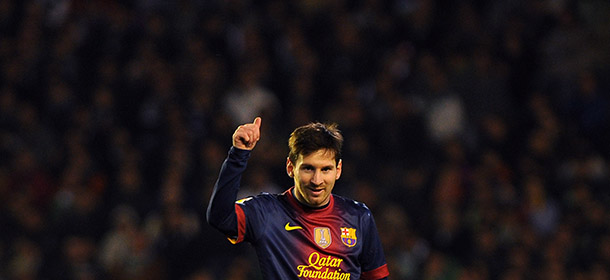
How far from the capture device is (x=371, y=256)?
205 inches

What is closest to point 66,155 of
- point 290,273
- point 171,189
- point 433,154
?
point 171,189

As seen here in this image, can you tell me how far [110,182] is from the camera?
11023mm

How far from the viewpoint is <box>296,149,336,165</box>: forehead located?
15.9ft

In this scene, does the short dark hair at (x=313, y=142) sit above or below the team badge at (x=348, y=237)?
above

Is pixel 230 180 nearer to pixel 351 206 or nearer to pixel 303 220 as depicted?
pixel 303 220

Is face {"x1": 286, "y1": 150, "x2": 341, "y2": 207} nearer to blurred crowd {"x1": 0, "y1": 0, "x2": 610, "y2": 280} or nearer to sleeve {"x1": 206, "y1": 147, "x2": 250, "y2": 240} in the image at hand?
sleeve {"x1": 206, "y1": 147, "x2": 250, "y2": 240}

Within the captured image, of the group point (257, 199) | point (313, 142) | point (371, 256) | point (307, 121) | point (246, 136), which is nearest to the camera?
point (246, 136)

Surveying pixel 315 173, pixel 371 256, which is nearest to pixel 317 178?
pixel 315 173

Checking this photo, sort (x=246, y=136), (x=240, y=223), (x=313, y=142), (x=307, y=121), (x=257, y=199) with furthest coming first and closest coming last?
1. (x=307, y=121)
2. (x=257, y=199)
3. (x=313, y=142)
4. (x=240, y=223)
5. (x=246, y=136)

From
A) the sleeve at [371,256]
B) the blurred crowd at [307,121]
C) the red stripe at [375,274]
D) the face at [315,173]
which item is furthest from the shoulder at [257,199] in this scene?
the blurred crowd at [307,121]

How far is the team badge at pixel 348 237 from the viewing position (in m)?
5.08

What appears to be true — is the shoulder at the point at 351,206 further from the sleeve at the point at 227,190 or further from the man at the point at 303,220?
the sleeve at the point at 227,190

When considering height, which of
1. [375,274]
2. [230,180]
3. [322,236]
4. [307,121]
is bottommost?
A: [375,274]

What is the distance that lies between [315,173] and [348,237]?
17.4 inches
